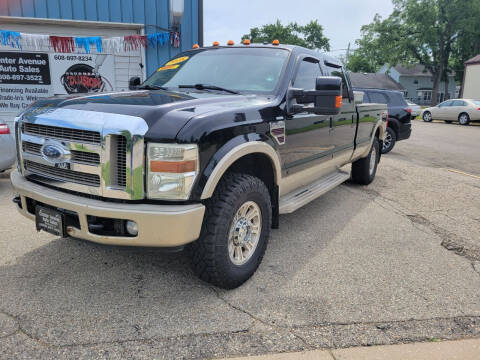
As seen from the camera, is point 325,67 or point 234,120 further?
point 325,67

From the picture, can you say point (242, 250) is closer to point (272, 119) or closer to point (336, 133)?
point (272, 119)

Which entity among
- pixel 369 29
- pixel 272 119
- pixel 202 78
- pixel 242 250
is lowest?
pixel 242 250

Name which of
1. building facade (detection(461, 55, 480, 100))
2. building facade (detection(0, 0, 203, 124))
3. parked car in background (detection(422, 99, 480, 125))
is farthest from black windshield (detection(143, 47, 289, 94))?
building facade (detection(461, 55, 480, 100))

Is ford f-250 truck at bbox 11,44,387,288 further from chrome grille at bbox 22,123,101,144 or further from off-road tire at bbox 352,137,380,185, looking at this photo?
off-road tire at bbox 352,137,380,185

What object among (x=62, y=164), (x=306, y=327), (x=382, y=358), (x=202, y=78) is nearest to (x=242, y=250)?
(x=306, y=327)

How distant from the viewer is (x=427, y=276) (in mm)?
3383

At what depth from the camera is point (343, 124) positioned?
4988mm

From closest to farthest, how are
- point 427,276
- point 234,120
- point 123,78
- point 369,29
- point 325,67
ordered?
point 234,120 → point 427,276 → point 325,67 → point 123,78 → point 369,29

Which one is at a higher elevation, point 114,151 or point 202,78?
point 202,78

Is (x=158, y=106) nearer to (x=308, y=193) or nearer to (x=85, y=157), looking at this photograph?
(x=85, y=157)

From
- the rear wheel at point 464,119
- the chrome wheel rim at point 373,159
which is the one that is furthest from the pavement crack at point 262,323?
the rear wheel at point 464,119

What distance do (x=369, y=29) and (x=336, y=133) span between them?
53.4 m

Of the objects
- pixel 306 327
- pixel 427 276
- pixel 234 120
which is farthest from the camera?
pixel 427 276

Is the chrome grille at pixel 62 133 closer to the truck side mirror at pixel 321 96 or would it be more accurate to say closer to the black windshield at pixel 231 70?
the black windshield at pixel 231 70
